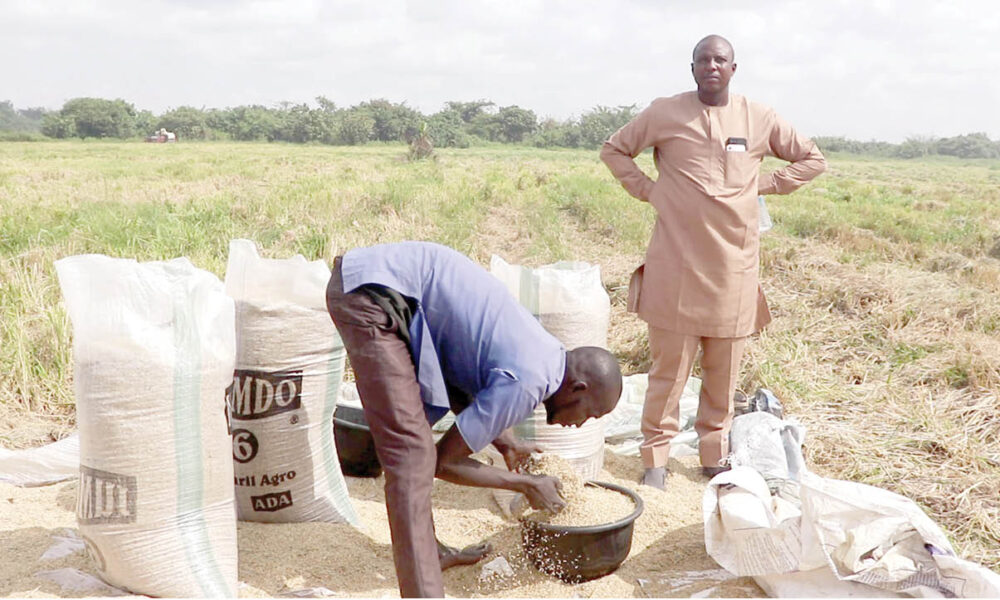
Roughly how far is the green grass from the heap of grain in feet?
3.94

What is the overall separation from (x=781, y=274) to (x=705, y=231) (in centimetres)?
424

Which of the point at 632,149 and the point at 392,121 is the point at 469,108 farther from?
the point at 632,149

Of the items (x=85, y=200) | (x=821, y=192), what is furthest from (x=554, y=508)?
(x=821, y=192)

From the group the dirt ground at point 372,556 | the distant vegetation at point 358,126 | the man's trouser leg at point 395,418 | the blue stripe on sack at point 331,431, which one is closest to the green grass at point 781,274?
the dirt ground at point 372,556

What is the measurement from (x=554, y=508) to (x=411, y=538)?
546 millimetres

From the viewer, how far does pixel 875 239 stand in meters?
9.70

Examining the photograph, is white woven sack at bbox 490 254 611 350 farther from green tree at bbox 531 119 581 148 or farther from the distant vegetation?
green tree at bbox 531 119 581 148

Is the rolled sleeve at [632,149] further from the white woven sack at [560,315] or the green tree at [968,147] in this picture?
the green tree at [968,147]

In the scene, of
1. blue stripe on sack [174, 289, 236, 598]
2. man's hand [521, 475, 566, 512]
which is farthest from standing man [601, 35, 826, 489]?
blue stripe on sack [174, 289, 236, 598]

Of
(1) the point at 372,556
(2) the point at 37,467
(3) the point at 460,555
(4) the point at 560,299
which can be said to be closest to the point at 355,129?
(2) the point at 37,467

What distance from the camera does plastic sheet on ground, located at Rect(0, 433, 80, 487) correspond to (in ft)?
9.99

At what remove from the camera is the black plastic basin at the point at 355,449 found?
3188mm

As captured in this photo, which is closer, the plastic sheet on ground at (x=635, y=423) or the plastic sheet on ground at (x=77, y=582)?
the plastic sheet on ground at (x=77, y=582)

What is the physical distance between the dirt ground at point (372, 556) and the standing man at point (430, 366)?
0.46 metres
